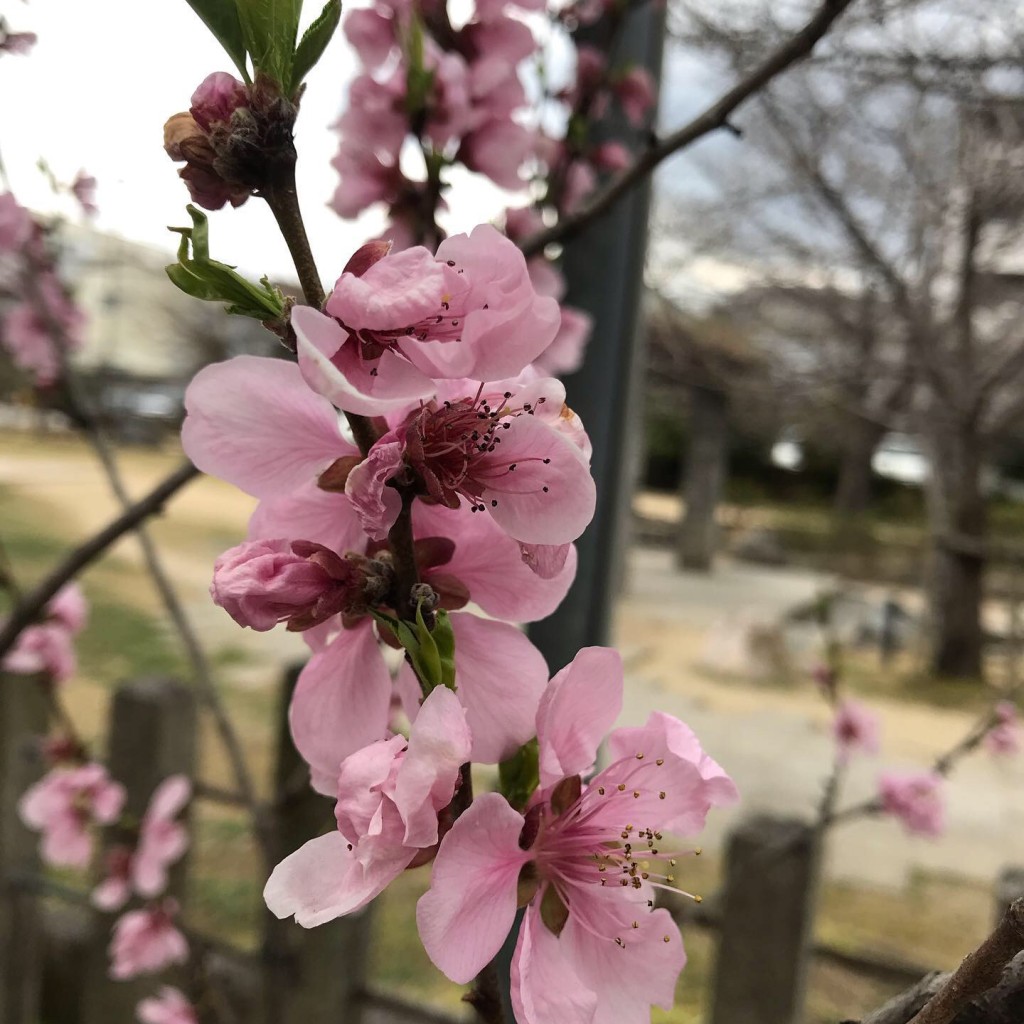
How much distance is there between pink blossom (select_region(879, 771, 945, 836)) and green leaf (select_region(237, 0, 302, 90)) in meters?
1.25

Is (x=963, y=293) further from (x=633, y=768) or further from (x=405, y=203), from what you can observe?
(x=633, y=768)

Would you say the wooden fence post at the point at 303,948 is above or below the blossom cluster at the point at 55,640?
below

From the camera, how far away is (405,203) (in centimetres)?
72

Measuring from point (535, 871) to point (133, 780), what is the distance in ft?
3.40

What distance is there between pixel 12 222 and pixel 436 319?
0.62 metres

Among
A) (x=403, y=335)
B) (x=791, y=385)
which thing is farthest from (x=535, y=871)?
(x=791, y=385)

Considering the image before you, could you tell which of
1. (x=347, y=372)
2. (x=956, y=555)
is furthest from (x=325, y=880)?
(x=956, y=555)

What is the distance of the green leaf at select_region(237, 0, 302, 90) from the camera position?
0.24 m

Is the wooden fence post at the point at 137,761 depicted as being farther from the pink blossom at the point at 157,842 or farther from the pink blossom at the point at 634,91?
the pink blossom at the point at 634,91

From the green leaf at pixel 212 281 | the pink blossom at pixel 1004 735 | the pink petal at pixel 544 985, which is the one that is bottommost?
the pink blossom at pixel 1004 735

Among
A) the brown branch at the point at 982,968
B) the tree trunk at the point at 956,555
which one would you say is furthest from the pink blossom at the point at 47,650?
the tree trunk at the point at 956,555

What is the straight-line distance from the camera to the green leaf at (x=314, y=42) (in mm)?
249

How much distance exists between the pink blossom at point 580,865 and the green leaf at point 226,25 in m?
0.21

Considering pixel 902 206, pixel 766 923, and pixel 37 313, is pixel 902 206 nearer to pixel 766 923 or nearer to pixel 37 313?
pixel 766 923
